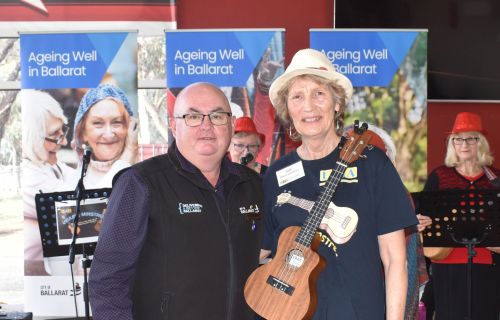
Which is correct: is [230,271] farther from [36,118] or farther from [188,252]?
[36,118]

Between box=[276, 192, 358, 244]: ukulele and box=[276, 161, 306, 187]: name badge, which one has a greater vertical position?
box=[276, 161, 306, 187]: name badge

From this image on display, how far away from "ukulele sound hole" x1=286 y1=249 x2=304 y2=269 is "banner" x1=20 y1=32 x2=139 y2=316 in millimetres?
3841

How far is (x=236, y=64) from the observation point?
591cm

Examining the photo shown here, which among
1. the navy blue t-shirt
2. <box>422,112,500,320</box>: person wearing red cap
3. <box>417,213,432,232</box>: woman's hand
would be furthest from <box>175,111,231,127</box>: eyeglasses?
<box>422,112,500,320</box>: person wearing red cap

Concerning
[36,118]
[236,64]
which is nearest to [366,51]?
[236,64]

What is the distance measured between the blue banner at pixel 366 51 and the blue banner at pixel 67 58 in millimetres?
1868

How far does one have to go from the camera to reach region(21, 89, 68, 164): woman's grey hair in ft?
19.4

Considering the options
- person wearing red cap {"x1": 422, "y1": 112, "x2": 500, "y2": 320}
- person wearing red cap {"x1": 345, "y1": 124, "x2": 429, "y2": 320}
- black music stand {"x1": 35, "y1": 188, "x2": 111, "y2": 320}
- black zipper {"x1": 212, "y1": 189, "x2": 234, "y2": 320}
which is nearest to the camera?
black zipper {"x1": 212, "y1": 189, "x2": 234, "y2": 320}

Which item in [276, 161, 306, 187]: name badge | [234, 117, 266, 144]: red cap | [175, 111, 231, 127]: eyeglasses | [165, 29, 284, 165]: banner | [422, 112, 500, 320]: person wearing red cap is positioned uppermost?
[165, 29, 284, 165]: banner

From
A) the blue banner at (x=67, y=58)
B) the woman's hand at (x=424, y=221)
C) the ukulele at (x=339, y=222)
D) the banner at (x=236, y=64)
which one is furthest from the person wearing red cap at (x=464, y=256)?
the blue banner at (x=67, y=58)

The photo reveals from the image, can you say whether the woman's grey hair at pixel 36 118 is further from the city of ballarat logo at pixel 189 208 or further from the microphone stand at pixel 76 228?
the city of ballarat logo at pixel 189 208

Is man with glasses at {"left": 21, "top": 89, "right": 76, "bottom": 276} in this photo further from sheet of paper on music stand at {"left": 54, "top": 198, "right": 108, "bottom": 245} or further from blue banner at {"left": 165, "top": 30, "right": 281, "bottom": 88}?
sheet of paper on music stand at {"left": 54, "top": 198, "right": 108, "bottom": 245}

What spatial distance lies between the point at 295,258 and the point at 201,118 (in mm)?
597

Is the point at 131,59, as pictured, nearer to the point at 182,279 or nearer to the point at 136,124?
the point at 136,124
